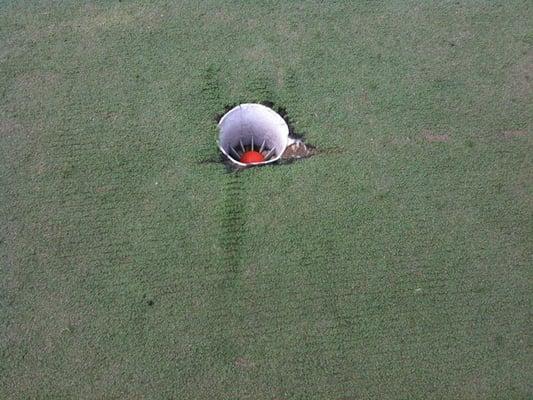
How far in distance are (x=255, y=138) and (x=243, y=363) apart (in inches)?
125

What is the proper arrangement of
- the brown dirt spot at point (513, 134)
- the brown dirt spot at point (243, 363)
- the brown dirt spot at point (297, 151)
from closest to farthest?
1. the brown dirt spot at point (243, 363)
2. the brown dirt spot at point (297, 151)
3. the brown dirt spot at point (513, 134)

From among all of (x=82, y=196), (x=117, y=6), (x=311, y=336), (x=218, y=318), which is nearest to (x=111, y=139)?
(x=82, y=196)

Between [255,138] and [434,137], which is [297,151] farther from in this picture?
[434,137]

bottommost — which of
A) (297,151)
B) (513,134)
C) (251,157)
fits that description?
(513,134)

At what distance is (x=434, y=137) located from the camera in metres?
6.62

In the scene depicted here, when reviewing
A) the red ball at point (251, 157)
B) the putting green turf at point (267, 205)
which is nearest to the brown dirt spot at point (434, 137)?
the putting green turf at point (267, 205)

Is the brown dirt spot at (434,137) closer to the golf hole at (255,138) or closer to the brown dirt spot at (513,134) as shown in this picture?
the brown dirt spot at (513,134)

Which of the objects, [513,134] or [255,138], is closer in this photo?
[513,134]

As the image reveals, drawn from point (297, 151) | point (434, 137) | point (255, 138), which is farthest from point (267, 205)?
point (434, 137)

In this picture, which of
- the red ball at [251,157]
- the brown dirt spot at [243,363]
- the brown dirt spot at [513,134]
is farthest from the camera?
the red ball at [251,157]

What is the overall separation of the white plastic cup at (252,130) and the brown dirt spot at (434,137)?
186 centimetres

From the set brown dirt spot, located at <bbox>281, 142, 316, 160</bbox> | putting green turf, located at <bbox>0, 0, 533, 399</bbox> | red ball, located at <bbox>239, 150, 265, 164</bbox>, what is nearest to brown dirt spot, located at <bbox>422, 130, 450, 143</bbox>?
putting green turf, located at <bbox>0, 0, 533, 399</bbox>

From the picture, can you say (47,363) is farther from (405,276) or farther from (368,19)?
(368,19)

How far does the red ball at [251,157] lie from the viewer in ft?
22.3
